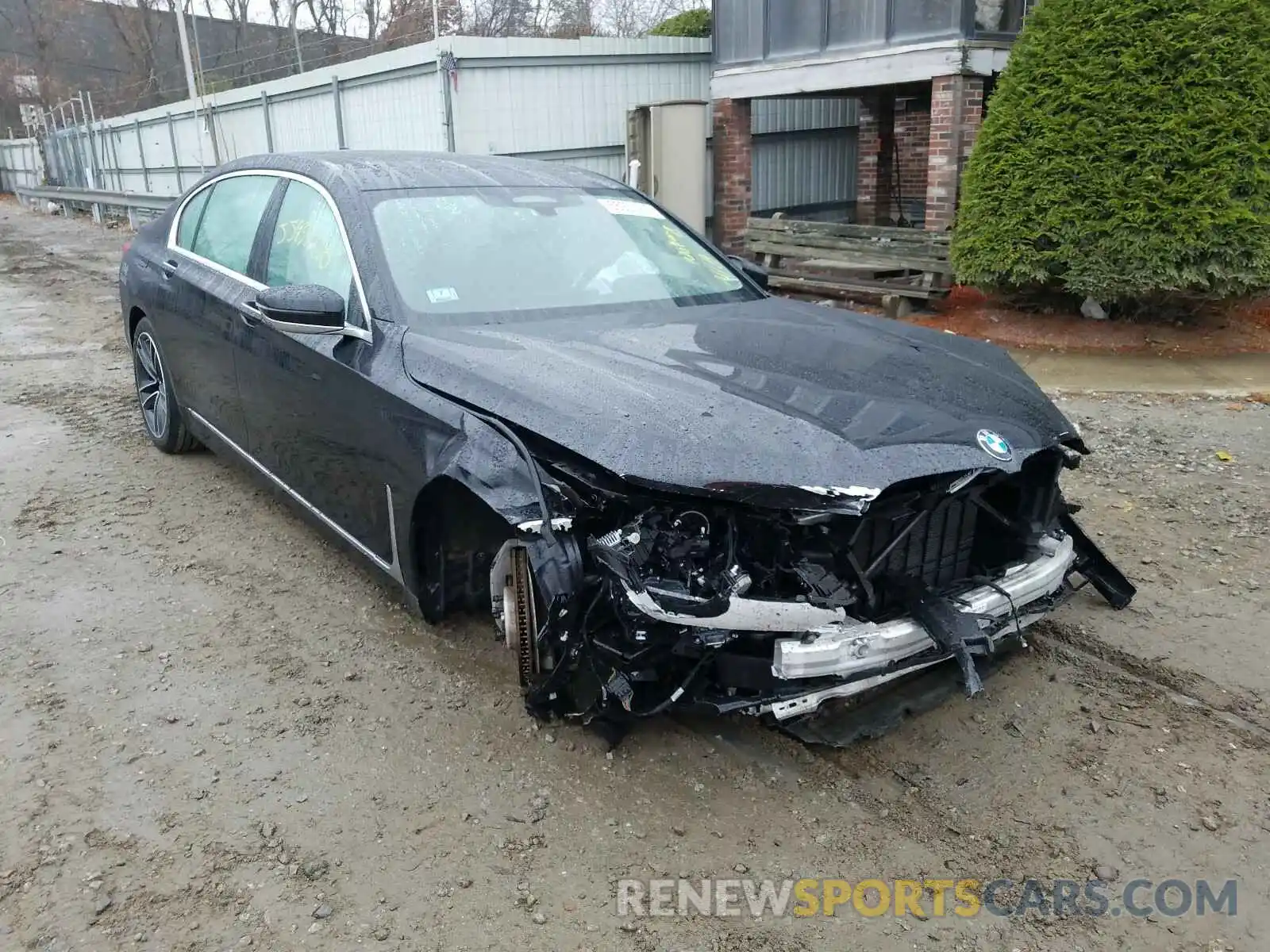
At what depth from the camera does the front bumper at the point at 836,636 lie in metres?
2.62

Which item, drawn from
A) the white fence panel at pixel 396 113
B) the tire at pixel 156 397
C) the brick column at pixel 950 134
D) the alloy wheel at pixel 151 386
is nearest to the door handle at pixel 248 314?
the tire at pixel 156 397

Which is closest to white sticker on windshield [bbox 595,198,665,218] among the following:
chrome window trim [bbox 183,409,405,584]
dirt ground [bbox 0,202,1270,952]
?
chrome window trim [bbox 183,409,405,584]

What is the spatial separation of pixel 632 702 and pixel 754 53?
11.1 m

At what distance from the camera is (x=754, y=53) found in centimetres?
1220

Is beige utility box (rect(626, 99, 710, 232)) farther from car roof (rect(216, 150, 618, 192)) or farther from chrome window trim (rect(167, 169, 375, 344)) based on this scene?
car roof (rect(216, 150, 618, 192))

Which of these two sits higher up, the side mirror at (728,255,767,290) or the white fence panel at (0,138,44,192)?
the white fence panel at (0,138,44,192)

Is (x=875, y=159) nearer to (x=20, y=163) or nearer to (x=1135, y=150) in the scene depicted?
(x=1135, y=150)

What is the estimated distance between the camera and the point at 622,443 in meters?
2.71

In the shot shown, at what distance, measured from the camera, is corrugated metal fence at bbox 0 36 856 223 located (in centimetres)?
1230

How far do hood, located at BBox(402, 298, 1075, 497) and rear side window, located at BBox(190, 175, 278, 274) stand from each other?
1546 mm

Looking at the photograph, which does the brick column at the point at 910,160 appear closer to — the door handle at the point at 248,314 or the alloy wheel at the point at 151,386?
the alloy wheel at the point at 151,386

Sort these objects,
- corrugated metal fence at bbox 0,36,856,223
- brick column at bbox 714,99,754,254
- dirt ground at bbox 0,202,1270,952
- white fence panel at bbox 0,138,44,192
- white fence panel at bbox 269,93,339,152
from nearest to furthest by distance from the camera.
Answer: dirt ground at bbox 0,202,1270,952 → corrugated metal fence at bbox 0,36,856,223 → brick column at bbox 714,99,754,254 → white fence panel at bbox 269,93,339,152 → white fence panel at bbox 0,138,44,192

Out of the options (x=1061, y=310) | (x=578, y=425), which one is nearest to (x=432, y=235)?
(x=578, y=425)

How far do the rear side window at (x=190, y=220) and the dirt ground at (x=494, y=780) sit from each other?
5.54 ft
